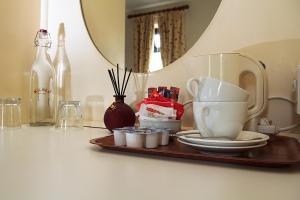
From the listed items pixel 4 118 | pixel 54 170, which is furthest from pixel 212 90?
pixel 4 118

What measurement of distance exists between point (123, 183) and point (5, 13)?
1022 mm

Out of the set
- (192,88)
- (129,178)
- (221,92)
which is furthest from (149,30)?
(129,178)

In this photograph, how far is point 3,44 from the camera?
1.05 m

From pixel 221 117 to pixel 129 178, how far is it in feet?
0.70

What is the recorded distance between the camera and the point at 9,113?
3.19 feet

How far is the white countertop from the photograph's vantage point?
1.02 ft

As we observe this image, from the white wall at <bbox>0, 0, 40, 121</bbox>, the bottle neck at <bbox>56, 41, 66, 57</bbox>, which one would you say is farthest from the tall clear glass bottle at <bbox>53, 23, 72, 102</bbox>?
the white wall at <bbox>0, 0, 40, 121</bbox>

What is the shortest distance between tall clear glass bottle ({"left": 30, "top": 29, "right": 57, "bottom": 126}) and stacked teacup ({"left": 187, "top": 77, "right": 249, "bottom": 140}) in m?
0.75

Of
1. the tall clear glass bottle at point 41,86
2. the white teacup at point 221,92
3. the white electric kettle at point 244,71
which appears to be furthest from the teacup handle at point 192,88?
the tall clear glass bottle at point 41,86

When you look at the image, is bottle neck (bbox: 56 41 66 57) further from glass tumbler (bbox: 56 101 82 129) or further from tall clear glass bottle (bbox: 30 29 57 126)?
glass tumbler (bbox: 56 101 82 129)

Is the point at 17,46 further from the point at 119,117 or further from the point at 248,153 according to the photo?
the point at 248,153

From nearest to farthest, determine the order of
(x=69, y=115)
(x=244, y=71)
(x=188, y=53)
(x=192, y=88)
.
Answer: (x=192, y=88)
(x=244, y=71)
(x=188, y=53)
(x=69, y=115)

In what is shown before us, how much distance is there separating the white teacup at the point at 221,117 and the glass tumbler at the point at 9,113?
0.76 metres

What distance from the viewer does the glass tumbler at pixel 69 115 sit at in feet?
3.20
